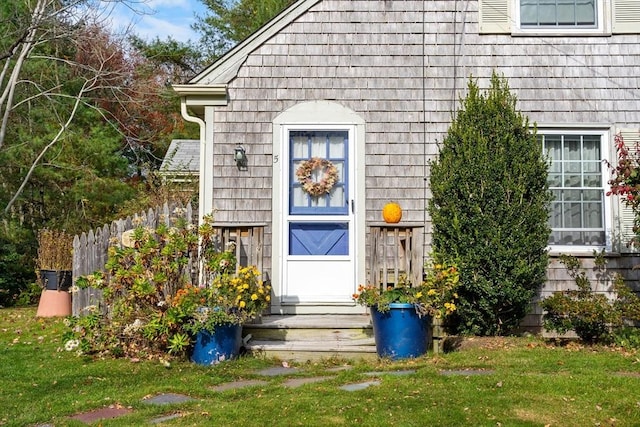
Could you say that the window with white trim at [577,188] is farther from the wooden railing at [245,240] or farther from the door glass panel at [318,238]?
the wooden railing at [245,240]

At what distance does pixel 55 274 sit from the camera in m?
11.5

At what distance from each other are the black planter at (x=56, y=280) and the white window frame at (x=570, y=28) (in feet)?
26.9

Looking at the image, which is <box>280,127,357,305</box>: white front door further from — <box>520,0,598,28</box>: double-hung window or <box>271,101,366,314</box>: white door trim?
<box>520,0,598,28</box>: double-hung window

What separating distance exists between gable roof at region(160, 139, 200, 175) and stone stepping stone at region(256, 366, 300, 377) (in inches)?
295

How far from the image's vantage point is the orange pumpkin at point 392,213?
8.38 m

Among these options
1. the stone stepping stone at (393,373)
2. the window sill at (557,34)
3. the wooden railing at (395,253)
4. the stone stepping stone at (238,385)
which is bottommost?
the stone stepping stone at (238,385)

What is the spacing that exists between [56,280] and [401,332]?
279 inches

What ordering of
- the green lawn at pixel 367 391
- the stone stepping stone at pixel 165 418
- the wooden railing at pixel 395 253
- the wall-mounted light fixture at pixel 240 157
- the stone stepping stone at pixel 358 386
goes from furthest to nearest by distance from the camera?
the wall-mounted light fixture at pixel 240 157, the wooden railing at pixel 395 253, the stone stepping stone at pixel 358 386, the stone stepping stone at pixel 165 418, the green lawn at pixel 367 391

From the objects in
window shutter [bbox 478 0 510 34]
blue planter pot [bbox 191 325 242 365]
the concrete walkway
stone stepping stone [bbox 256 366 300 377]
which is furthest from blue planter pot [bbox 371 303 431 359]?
window shutter [bbox 478 0 510 34]

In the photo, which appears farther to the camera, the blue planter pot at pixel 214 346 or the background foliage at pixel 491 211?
the background foliage at pixel 491 211

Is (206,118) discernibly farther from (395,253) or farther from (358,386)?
(358,386)

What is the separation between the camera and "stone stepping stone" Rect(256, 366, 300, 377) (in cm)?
629

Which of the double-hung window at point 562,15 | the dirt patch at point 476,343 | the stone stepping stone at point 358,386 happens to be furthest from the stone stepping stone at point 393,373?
the double-hung window at point 562,15

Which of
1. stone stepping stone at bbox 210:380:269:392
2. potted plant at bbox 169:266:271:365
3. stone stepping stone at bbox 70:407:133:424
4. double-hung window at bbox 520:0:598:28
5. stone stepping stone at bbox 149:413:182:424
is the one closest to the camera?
stone stepping stone at bbox 149:413:182:424
